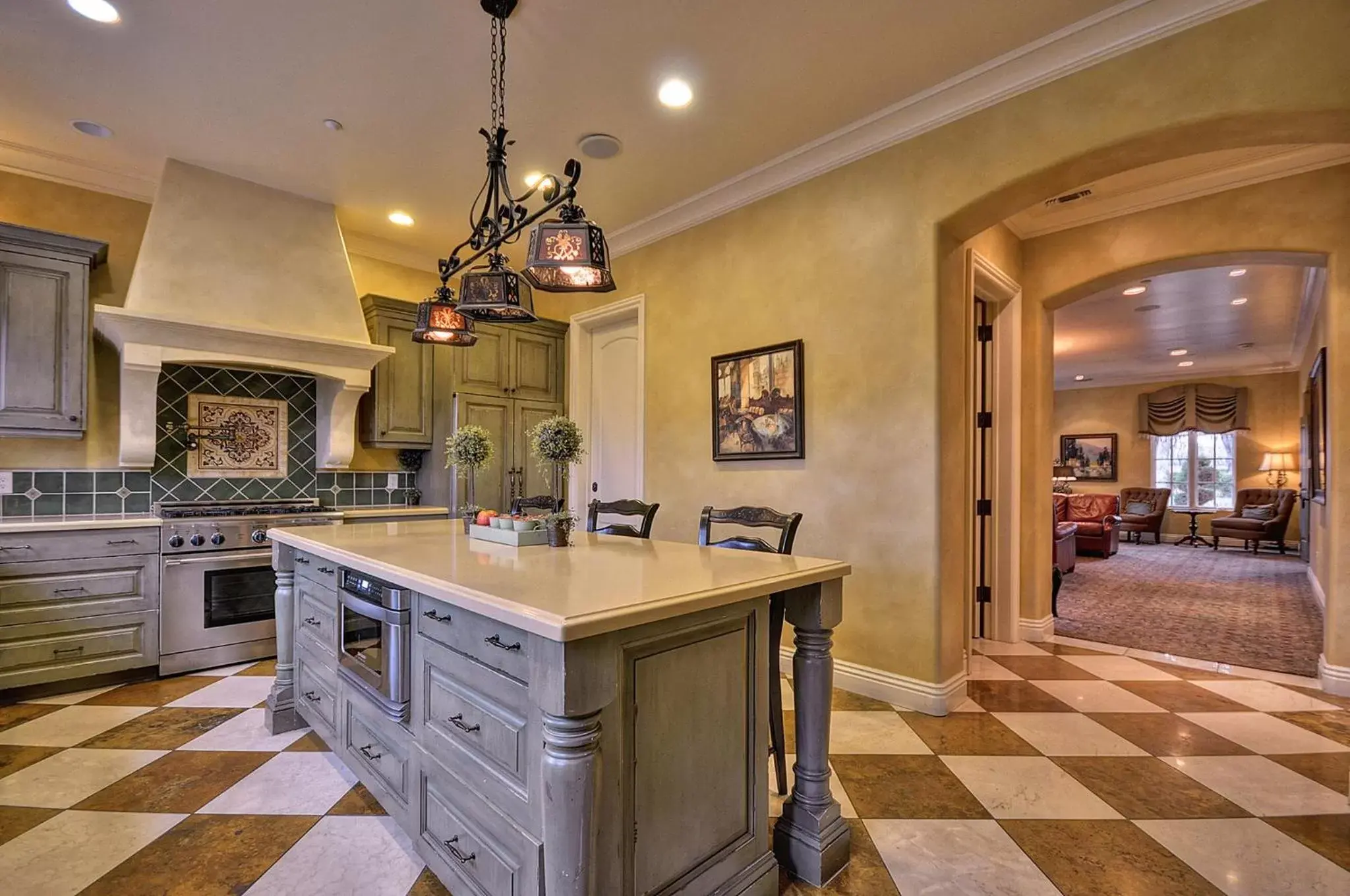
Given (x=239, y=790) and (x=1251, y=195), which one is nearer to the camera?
(x=239, y=790)

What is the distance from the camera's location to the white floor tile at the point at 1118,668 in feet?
11.0

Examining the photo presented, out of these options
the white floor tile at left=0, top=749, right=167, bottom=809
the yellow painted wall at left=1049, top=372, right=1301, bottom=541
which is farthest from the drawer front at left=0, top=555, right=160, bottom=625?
the yellow painted wall at left=1049, top=372, right=1301, bottom=541

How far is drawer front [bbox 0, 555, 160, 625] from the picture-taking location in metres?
2.99

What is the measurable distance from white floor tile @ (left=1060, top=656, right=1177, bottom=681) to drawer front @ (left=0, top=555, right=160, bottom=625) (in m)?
5.29

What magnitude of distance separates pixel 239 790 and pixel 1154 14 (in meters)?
4.37

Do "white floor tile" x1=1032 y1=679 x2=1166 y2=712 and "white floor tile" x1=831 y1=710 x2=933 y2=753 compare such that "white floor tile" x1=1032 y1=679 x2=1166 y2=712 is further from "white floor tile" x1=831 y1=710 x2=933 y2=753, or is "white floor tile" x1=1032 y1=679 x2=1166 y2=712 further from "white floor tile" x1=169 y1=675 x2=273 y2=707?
"white floor tile" x1=169 y1=675 x2=273 y2=707

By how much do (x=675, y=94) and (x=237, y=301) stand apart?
9.42 ft

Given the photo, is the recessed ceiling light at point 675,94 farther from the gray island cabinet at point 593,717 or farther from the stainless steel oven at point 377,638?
the stainless steel oven at point 377,638

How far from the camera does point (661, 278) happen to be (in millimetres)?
4277

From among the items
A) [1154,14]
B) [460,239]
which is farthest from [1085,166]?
[460,239]

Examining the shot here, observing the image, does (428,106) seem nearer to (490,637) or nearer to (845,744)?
(490,637)

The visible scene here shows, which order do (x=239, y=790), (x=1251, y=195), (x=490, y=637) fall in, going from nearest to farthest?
(x=490, y=637), (x=239, y=790), (x=1251, y=195)

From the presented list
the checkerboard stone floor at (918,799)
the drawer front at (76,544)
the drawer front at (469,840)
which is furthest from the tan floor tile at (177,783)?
the drawer front at (76,544)

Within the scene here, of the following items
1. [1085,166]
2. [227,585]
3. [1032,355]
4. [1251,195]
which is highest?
[1251,195]
